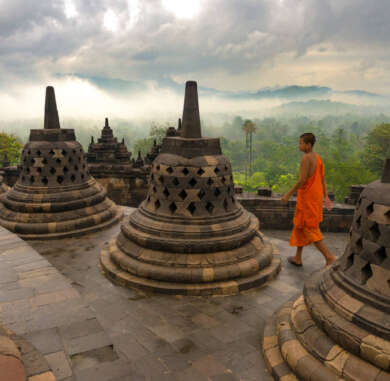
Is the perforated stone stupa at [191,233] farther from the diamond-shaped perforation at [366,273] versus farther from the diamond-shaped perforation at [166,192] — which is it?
the diamond-shaped perforation at [366,273]

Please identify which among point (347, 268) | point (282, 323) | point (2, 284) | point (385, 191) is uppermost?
point (385, 191)

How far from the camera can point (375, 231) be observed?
349cm

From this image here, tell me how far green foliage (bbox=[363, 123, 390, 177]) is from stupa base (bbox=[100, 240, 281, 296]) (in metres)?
33.9

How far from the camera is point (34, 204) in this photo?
8.80 m

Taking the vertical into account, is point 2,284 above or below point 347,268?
below

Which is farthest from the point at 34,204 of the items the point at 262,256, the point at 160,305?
the point at 262,256

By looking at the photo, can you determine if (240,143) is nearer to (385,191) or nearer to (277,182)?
(277,182)

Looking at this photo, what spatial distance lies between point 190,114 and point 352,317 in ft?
14.9

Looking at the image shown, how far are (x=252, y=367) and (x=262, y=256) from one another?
2681mm

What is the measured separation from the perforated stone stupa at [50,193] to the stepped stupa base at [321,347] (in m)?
6.43

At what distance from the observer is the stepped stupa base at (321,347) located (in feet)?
10.2

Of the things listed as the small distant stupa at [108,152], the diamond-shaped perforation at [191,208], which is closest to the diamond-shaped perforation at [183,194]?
the diamond-shaped perforation at [191,208]

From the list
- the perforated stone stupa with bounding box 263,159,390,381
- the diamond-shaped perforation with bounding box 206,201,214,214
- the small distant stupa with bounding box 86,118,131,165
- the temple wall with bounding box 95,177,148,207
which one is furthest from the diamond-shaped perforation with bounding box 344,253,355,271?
the small distant stupa with bounding box 86,118,131,165

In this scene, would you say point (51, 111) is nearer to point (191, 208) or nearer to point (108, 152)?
point (191, 208)
